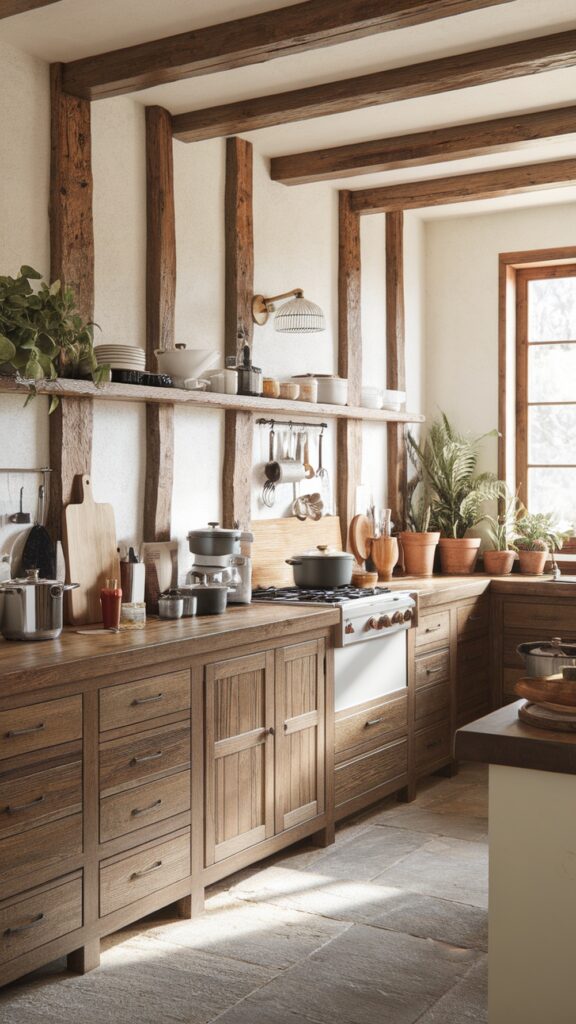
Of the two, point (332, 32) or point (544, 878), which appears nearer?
point (544, 878)

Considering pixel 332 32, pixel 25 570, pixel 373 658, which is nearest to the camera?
pixel 332 32

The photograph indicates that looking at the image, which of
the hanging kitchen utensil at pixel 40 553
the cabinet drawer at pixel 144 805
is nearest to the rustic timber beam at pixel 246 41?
the hanging kitchen utensil at pixel 40 553

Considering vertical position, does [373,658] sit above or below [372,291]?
below

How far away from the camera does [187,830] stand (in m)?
3.68

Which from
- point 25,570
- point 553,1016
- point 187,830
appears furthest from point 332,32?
point 553,1016

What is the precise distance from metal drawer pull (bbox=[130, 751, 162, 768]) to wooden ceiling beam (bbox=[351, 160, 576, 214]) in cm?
362

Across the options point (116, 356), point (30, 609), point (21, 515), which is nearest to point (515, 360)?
point (116, 356)

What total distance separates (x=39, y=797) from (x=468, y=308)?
15.2 ft

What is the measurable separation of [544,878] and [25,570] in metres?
2.24

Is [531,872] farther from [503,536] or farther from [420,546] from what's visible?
[503,536]

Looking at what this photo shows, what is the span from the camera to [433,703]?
Answer: 17.8ft

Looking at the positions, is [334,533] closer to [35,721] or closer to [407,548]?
[407,548]

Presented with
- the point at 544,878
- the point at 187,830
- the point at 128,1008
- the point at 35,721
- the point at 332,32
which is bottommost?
the point at 128,1008

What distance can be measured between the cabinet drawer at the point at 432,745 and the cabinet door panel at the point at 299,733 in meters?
0.95
